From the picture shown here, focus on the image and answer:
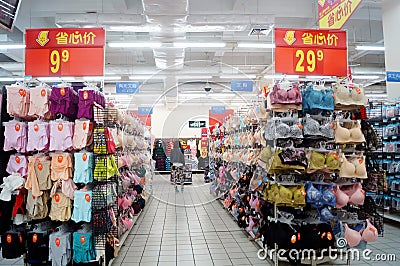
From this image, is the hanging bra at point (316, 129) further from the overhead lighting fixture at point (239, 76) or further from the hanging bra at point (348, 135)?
the overhead lighting fixture at point (239, 76)

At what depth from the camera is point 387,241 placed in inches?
221

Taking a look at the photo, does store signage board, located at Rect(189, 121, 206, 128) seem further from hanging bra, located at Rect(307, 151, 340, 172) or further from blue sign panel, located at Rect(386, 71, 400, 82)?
hanging bra, located at Rect(307, 151, 340, 172)

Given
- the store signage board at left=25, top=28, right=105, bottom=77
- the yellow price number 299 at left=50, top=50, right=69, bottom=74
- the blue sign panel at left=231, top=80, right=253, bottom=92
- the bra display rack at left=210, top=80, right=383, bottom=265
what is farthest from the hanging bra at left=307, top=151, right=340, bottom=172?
the blue sign panel at left=231, top=80, right=253, bottom=92

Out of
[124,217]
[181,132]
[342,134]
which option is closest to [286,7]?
[342,134]

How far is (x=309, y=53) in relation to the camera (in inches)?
Result: 197

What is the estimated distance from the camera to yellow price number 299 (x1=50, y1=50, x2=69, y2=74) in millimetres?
4785

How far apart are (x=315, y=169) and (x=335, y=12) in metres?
2.55

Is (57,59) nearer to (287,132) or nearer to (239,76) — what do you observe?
(287,132)

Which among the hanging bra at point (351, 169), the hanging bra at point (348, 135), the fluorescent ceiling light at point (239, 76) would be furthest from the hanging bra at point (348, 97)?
the fluorescent ceiling light at point (239, 76)

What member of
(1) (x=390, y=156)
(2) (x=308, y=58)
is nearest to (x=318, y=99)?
(2) (x=308, y=58)

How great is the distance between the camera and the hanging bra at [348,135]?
4.24 meters

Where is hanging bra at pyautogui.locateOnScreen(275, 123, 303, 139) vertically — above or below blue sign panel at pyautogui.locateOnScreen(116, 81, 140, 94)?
below

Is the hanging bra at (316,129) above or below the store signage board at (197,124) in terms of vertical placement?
below

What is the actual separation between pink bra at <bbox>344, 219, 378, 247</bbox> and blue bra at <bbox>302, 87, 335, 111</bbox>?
5.48ft
